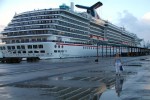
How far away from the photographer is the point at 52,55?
77.8 metres

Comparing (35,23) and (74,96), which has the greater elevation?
(35,23)

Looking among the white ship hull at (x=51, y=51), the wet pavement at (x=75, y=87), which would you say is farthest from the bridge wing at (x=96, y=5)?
the wet pavement at (x=75, y=87)

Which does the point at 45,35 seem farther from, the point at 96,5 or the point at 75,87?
the point at 75,87

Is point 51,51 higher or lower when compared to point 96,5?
lower

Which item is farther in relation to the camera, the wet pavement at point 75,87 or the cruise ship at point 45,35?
the cruise ship at point 45,35

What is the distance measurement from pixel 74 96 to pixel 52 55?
66.9 m

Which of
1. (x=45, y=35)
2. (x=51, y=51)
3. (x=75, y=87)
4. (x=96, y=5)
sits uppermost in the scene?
(x=96, y=5)

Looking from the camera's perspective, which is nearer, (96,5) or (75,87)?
(75,87)

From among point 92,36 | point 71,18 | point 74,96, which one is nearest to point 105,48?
point 92,36

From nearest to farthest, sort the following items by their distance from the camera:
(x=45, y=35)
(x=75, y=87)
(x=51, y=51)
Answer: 1. (x=75, y=87)
2. (x=51, y=51)
3. (x=45, y=35)

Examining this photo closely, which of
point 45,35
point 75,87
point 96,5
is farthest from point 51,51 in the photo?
point 75,87

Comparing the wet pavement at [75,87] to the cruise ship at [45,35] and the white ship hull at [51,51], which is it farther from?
the cruise ship at [45,35]

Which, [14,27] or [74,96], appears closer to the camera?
[74,96]

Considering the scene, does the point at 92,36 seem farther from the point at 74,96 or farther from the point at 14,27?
the point at 74,96
